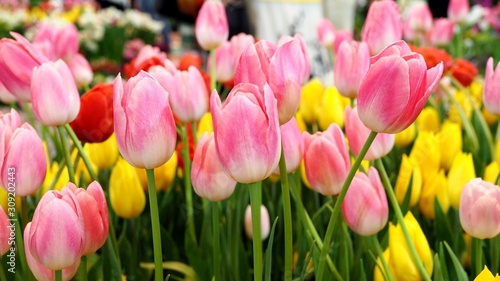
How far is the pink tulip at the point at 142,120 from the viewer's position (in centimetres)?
42

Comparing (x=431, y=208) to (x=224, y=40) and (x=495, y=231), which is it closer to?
(x=495, y=231)

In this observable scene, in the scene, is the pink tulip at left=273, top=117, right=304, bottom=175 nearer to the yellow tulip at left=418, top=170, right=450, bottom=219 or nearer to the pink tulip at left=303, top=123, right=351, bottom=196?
the pink tulip at left=303, top=123, right=351, bottom=196

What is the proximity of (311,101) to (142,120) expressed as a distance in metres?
0.63

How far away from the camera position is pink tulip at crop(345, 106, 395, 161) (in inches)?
22.5

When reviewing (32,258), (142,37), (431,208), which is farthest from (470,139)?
(142,37)

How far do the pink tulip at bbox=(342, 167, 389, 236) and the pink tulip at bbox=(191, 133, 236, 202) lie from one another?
102mm

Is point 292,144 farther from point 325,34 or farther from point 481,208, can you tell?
point 325,34

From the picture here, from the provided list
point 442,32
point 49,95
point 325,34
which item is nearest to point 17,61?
point 49,95

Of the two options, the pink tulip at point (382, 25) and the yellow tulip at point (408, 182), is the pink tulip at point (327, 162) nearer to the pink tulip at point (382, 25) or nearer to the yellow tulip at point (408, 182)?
the yellow tulip at point (408, 182)

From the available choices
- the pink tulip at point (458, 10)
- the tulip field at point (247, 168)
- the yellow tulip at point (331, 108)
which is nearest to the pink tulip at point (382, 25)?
the tulip field at point (247, 168)

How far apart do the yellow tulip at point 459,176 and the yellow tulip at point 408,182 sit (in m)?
0.03

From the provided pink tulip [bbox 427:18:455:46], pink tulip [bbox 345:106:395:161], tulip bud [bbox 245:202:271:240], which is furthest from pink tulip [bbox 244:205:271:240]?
pink tulip [bbox 427:18:455:46]

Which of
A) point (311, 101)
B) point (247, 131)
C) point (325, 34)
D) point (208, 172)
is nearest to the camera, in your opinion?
point (247, 131)

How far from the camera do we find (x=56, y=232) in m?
0.42
